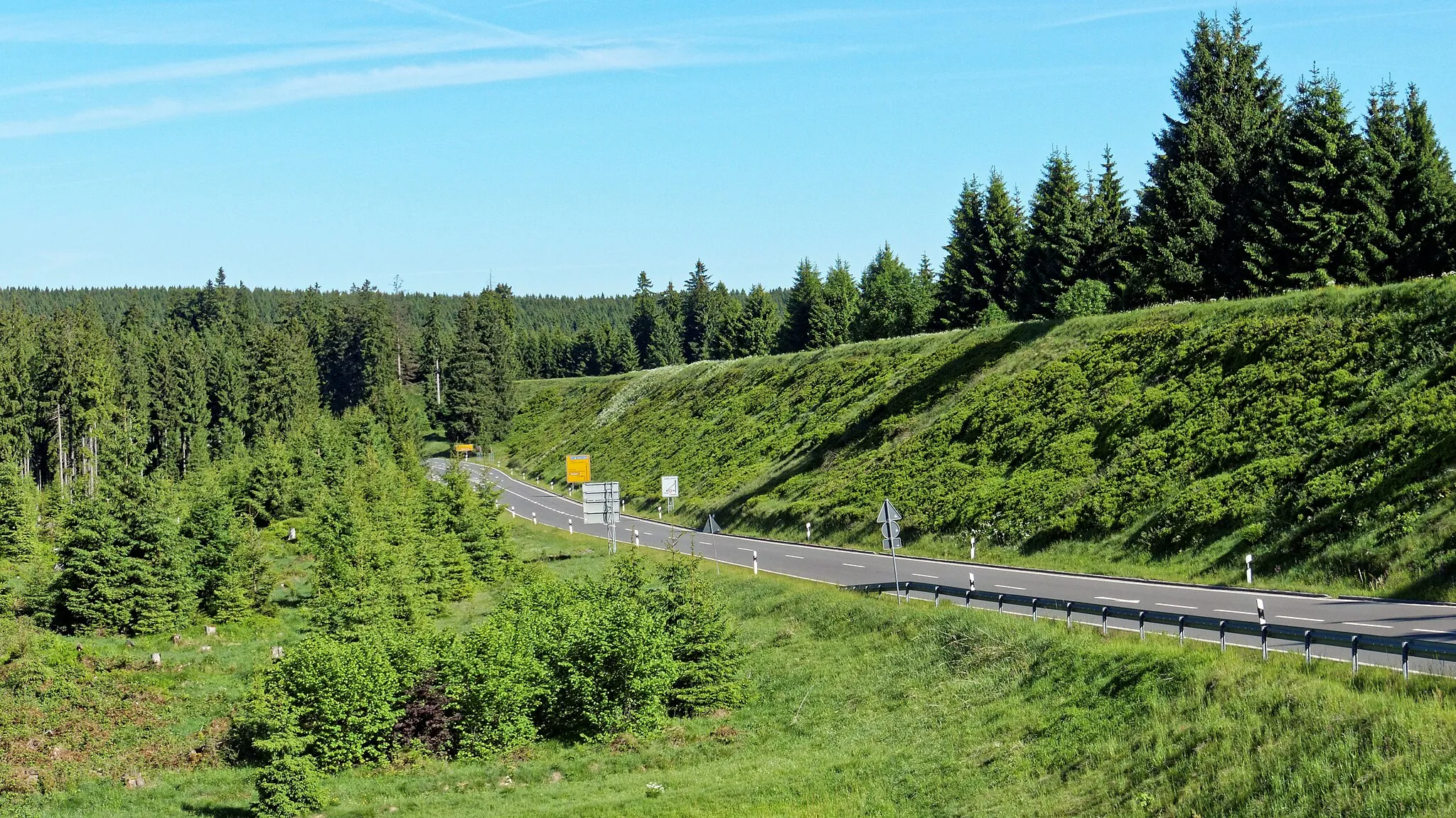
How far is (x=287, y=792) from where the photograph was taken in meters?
21.3

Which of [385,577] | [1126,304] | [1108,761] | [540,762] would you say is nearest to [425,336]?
[1126,304]

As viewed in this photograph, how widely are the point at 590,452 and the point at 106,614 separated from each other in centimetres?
6418

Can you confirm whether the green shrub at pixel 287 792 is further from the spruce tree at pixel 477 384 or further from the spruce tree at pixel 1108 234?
the spruce tree at pixel 477 384

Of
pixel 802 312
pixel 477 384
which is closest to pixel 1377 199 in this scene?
pixel 802 312

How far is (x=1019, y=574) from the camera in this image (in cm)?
3475

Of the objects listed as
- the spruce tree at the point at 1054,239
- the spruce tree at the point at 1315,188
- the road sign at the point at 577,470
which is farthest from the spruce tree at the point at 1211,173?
the road sign at the point at 577,470

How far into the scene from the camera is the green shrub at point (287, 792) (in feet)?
69.5

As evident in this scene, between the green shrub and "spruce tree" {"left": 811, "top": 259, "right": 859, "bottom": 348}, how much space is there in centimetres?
A: 8890

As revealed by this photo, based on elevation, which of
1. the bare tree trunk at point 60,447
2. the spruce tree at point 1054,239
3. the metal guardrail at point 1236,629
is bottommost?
the metal guardrail at point 1236,629

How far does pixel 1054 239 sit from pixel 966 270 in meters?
11.0

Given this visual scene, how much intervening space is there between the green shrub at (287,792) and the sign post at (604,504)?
23.2 metres

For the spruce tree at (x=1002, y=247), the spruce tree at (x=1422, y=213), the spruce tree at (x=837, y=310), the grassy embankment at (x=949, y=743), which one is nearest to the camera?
the grassy embankment at (x=949, y=743)

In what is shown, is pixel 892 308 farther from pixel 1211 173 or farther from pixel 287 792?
pixel 287 792

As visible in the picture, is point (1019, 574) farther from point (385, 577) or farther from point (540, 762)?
point (385, 577)
